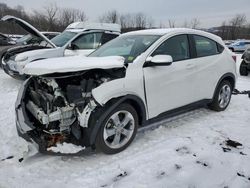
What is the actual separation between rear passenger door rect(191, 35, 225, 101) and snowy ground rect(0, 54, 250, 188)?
0.70 m

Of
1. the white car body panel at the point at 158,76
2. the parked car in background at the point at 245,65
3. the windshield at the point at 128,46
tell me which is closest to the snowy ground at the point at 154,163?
the white car body panel at the point at 158,76

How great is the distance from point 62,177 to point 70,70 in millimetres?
1306

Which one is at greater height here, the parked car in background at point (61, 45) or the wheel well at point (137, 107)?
the parked car in background at point (61, 45)

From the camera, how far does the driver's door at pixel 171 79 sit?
3799 mm

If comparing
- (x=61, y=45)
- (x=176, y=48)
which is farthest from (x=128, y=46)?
(x=61, y=45)

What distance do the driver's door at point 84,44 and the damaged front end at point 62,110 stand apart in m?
4.49

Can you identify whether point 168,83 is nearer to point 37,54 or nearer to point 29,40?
point 37,54

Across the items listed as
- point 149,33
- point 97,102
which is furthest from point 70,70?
point 149,33

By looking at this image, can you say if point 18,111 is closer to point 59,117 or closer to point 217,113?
point 59,117

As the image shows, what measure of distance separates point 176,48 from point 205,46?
0.92 meters

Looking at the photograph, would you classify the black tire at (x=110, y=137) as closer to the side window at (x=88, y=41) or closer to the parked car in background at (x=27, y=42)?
the parked car in background at (x=27, y=42)

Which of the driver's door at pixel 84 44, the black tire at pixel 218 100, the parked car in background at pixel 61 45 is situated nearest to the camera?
the black tire at pixel 218 100

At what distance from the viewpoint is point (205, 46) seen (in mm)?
4891

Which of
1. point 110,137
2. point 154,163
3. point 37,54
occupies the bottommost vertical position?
point 154,163
